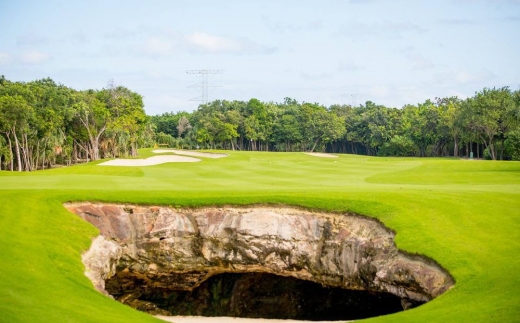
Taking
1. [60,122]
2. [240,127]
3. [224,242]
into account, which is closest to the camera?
[224,242]

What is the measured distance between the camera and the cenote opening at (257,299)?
89.1 feet

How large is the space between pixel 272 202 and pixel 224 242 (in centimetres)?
308

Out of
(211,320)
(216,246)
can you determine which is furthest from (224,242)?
(211,320)

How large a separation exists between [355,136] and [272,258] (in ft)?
347

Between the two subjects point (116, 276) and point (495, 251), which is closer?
point (495, 251)

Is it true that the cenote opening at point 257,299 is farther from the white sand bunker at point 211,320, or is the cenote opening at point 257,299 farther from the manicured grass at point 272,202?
the manicured grass at point 272,202

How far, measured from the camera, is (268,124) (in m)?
134

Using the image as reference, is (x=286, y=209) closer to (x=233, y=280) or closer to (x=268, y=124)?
(x=233, y=280)

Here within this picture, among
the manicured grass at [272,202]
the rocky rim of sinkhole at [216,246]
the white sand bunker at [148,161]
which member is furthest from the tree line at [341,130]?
the rocky rim of sinkhole at [216,246]

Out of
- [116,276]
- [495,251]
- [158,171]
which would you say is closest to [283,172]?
[158,171]

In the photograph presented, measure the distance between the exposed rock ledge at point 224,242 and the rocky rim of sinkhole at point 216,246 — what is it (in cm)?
5

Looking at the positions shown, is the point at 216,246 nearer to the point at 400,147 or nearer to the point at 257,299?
the point at 257,299

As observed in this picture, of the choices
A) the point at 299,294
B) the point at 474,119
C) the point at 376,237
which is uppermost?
the point at 474,119

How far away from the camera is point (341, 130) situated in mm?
128250
